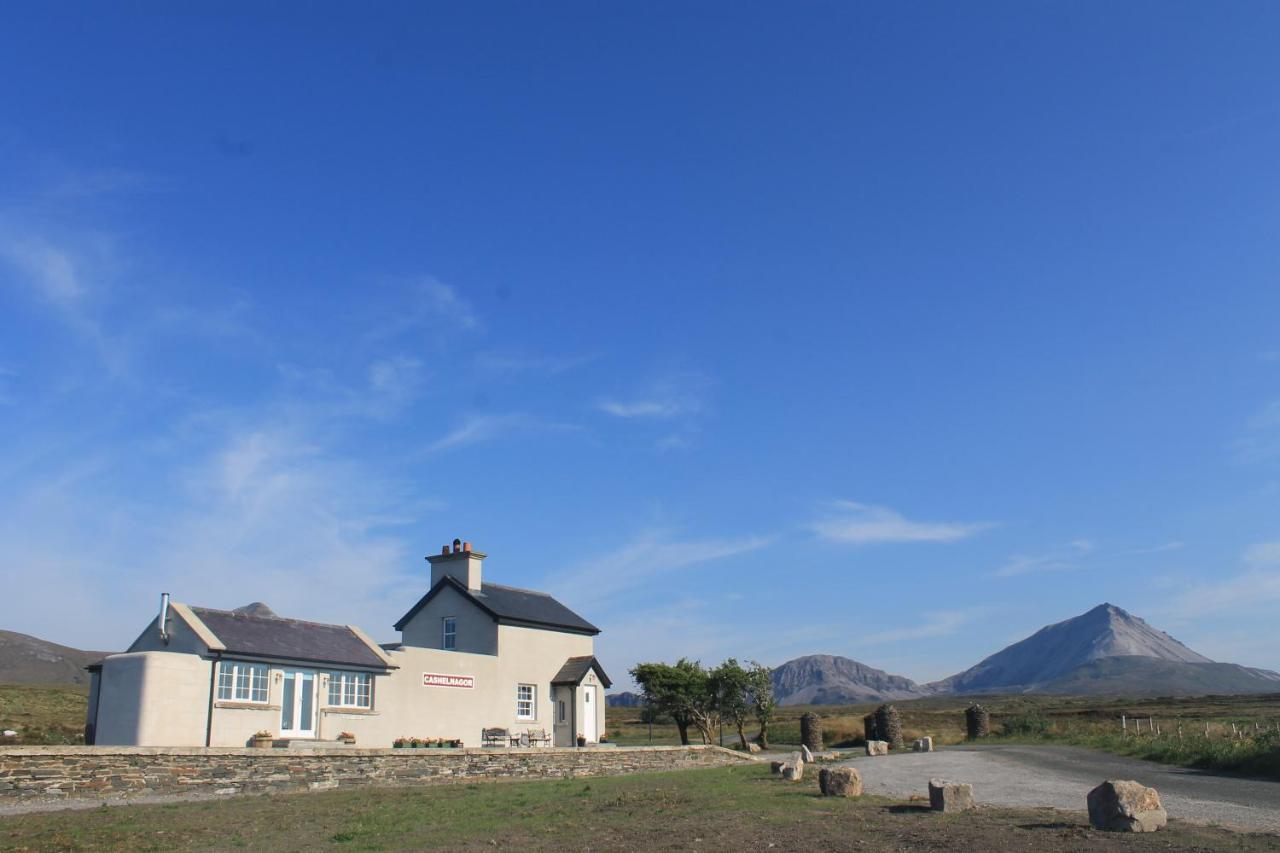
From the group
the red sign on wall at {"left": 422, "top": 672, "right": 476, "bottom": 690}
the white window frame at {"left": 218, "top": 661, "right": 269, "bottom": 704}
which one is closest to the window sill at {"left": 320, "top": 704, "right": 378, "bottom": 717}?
the white window frame at {"left": 218, "top": 661, "right": 269, "bottom": 704}

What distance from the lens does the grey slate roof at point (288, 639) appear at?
80.3ft

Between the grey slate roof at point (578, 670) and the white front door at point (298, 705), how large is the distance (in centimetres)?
1092

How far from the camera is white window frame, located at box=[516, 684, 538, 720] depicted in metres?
33.4

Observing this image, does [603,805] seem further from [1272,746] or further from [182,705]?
[1272,746]

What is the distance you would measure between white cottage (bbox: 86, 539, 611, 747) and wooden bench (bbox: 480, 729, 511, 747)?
0.69 ft

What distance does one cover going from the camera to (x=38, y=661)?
165 meters

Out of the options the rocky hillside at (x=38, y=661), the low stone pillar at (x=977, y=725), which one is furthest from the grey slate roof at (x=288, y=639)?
the rocky hillside at (x=38, y=661)

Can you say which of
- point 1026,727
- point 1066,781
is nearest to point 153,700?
point 1066,781

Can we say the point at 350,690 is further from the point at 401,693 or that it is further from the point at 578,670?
the point at 578,670

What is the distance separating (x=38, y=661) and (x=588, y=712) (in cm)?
16749

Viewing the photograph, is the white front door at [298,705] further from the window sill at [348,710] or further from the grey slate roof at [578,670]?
the grey slate roof at [578,670]

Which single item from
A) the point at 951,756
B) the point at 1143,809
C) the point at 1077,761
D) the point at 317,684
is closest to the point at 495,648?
the point at 317,684

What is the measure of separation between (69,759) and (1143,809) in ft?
55.7

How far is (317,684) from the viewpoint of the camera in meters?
26.0
